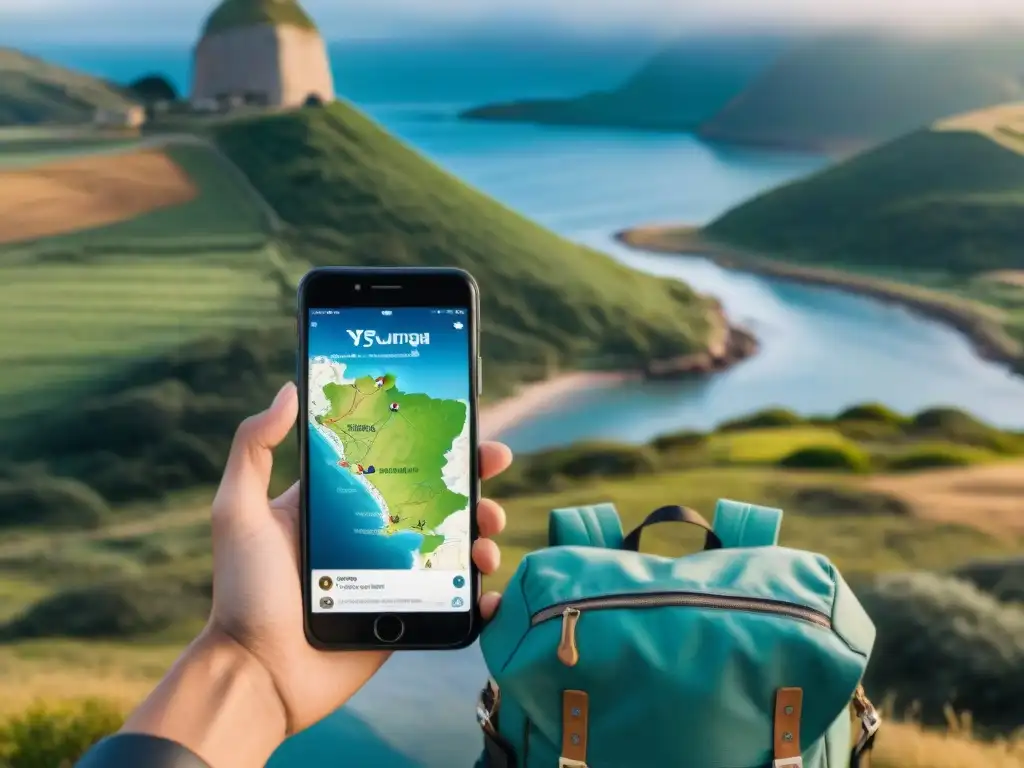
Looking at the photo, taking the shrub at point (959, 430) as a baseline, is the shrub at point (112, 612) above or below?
below

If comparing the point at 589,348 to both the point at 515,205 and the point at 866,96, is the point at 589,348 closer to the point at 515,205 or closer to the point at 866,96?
the point at 515,205

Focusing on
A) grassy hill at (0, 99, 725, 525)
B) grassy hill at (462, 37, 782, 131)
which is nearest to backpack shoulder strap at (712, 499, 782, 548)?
grassy hill at (0, 99, 725, 525)

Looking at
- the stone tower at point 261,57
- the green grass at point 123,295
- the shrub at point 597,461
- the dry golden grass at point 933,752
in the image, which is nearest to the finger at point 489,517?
the dry golden grass at point 933,752

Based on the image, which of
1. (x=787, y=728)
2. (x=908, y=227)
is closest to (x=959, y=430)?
(x=908, y=227)

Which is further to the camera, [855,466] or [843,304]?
[843,304]

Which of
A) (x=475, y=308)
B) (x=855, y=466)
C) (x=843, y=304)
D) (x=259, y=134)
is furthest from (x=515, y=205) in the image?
(x=475, y=308)

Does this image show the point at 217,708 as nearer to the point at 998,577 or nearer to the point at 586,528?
the point at 586,528

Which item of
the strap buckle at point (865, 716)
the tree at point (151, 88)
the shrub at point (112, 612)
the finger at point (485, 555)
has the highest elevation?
the tree at point (151, 88)

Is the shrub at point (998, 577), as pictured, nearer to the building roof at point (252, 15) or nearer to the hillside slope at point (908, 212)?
the hillside slope at point (908, 212)
